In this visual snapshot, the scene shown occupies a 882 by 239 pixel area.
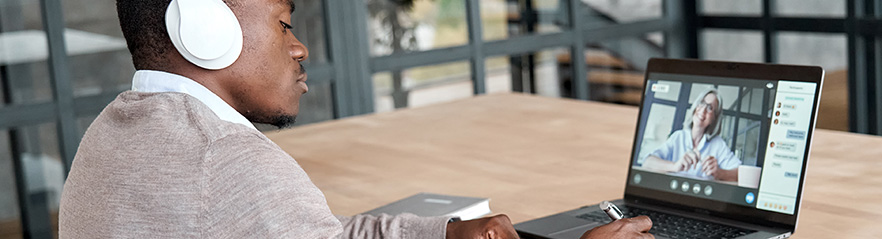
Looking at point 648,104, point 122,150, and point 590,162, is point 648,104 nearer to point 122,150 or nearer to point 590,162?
point 590,162

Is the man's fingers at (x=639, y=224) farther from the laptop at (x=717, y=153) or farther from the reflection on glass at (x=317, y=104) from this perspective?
the reflection on glass at (x=317, y=104)

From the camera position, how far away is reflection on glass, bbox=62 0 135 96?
127 inches

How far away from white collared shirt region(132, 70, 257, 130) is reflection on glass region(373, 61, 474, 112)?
2.74 meters

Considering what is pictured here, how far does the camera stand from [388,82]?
152 inches

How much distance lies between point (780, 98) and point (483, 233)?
1.66 ft

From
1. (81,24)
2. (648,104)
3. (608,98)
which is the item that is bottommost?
(608,98)

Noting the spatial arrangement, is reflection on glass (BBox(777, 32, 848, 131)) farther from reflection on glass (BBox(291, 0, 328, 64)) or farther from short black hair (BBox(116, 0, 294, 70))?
short black hair (BBox(116, 0, 294, 70))

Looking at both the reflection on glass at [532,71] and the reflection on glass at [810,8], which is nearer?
the reflection on glass at [810,8]

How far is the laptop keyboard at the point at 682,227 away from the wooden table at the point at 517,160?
0.37ft

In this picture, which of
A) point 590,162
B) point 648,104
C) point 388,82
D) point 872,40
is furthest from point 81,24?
point 872,40

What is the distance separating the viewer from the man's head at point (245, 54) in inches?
41.5

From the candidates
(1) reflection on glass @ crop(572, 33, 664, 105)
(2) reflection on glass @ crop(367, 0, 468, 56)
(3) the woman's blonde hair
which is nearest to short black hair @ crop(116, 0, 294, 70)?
(3) the woman's blonde hair

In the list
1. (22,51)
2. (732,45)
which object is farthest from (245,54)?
(732,45)

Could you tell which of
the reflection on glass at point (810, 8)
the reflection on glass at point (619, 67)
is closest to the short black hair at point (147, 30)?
the reflection on glass at point (810, 8)
